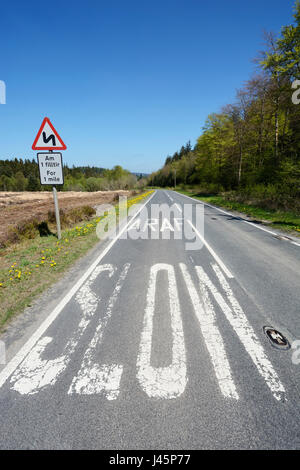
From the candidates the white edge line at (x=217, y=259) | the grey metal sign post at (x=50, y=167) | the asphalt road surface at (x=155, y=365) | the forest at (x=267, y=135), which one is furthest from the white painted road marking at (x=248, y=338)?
the forest at (x=267, y=135)

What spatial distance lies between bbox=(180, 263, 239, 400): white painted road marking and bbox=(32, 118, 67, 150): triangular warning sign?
565 cm

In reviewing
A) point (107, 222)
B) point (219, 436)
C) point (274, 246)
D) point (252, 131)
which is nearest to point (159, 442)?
point (219, 436)

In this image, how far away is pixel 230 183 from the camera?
31891 millimetres

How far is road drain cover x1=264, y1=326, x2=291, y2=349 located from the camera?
2.69m

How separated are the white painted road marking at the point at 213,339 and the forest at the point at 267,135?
40.3 feet

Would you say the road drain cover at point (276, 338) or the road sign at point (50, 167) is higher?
the road sign at point (50, 167)

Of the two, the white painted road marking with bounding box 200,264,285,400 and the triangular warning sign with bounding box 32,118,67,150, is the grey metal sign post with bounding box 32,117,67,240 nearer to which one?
the triangular warning sign with bounding box 32,118,67,150

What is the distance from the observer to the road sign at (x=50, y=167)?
6.43 metres

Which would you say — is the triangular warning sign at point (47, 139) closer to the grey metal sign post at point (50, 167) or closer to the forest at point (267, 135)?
the grey metal sign post at point (50, 167)

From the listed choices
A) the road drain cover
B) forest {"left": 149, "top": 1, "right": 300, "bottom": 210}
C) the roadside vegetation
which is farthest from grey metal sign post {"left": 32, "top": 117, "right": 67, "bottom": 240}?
forest {"left": 149, "top": 1, "right": 300, "bottom": 210}

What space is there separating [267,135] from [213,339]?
24.6 metres

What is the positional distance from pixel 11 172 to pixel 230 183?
11618 centimetres

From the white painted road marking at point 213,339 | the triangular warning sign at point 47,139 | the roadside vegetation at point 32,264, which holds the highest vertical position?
the triangular warning sign at point 47,139

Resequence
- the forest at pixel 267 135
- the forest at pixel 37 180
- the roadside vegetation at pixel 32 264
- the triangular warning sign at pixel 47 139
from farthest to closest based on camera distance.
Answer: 1. the forest at pixel 37 180
2. the forest at pixel 267 135
3. the triangular warning sign at pixel 47 139
4. the roadside vegetation at pixel 32 264
